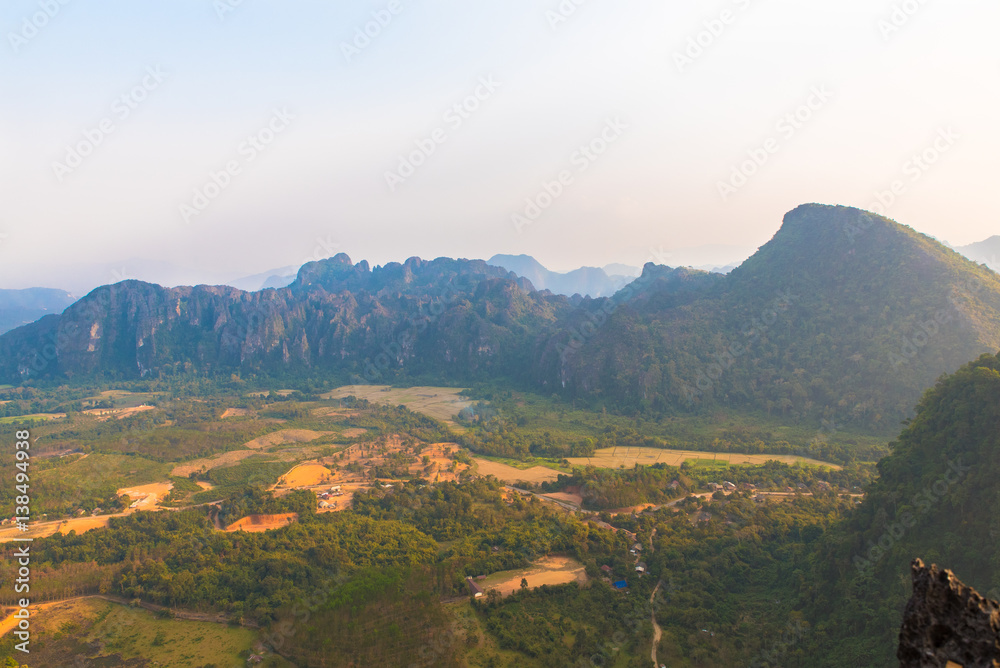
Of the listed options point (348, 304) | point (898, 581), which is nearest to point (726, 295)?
point (898, 581)

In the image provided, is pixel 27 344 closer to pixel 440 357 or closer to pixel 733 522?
pixel 440 357

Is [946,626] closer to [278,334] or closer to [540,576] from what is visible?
[540,576]

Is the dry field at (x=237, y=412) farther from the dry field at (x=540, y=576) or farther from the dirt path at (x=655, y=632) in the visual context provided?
the dirt path at (x=655, y=632)

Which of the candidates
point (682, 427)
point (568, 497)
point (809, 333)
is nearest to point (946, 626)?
point (568, 497)

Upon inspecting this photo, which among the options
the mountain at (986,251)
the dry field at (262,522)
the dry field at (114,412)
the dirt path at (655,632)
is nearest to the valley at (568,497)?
the dirt path at (655,632)

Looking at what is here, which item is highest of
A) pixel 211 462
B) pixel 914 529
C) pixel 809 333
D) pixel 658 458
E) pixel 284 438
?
pixel 809 333

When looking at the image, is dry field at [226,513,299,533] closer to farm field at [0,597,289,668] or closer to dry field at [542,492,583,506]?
farm field at [0,597,289,668]

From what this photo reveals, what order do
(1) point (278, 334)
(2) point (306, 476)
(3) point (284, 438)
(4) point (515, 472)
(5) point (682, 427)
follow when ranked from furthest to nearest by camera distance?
1. (1) point (278, 334)
2. (3) point (284, 438)
3. (5) point (682, 427)
4. (4) point (515, 472)
5. (2) point (306, 476)

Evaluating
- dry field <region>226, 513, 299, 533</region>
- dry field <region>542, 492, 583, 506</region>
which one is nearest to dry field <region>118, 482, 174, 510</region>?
dry field <region>226, 513, 299, 533</region>
